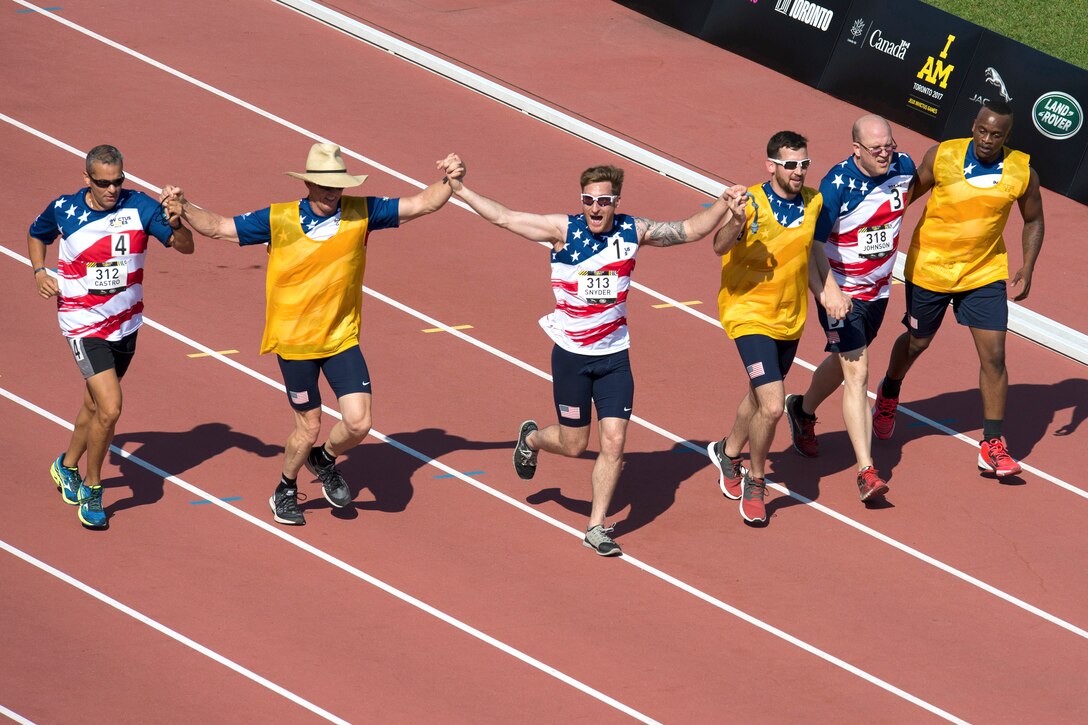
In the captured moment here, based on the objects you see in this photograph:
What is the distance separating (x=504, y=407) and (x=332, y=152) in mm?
3026

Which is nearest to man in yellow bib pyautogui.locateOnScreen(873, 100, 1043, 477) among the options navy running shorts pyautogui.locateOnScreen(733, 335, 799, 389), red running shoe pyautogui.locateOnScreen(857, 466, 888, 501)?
red running shoe pyautogui.locateOnScreen(857, 466, 888, 501)

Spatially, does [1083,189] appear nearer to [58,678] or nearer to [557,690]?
[557,690]

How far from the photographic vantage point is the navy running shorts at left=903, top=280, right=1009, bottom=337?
11.7 m

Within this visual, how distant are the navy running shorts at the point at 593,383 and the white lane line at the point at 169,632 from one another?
261 centimetres

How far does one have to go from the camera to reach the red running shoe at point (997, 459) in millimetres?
11867

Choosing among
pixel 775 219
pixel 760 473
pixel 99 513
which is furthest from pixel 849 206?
pixel 99 513

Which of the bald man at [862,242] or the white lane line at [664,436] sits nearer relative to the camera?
the white lane line at [664,436]

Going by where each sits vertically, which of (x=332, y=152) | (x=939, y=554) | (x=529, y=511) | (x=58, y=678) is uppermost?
(x=332, y=152)

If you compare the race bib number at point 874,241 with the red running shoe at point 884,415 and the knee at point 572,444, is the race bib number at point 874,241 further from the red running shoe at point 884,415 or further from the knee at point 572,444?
the knee at point 572,444

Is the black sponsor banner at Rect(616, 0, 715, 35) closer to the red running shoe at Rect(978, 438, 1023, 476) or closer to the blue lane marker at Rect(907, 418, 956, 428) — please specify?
the blue lane marker at Rect(907, 418, 956, 428)

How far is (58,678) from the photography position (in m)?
9.01

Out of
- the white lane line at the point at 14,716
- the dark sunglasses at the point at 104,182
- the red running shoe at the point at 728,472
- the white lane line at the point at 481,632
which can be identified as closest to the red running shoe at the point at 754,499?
the red running shoe at the point at 728,472

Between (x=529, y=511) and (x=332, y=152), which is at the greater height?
(x=332, y=152)

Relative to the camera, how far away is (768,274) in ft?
35.3
